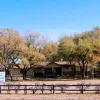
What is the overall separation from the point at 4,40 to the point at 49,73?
2381 centimetres

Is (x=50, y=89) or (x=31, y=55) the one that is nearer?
(x=50, y=89)

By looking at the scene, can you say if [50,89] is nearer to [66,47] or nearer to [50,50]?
[66,47]

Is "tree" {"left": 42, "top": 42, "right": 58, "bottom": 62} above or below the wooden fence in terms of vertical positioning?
above

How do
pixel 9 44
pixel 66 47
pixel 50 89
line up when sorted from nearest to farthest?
1. pixel 50 89
2. pixel 9 44
3. pixel 66 47

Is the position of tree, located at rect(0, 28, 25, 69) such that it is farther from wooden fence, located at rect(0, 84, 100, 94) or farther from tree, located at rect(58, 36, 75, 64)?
wooden fence, located at rect(0, 84, 100, 94)

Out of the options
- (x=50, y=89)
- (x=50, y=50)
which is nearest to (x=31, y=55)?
(x=50, y=50)

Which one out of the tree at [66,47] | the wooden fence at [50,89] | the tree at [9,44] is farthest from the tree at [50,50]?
the wooden fence at [50,89]

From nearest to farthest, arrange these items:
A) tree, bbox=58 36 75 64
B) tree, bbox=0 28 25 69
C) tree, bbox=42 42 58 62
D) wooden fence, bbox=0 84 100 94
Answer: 1. wooden fence, bbox=0 84 100 94
2. tree, bbox=0 28 25 69
3. tree, bbox=58 36 75 64
4. tree, bbox=42 42 58 62

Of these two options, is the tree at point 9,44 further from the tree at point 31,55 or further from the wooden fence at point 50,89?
the wooden fence at point 50,89

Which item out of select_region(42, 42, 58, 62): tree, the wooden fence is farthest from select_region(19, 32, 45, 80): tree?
the wooden fence

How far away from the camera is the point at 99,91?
29.2 metres

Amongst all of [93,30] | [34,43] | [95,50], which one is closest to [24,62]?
[34,43]

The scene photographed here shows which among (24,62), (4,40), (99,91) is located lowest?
(99,91)

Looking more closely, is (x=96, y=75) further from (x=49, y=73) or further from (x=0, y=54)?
(x=0, y=54)
